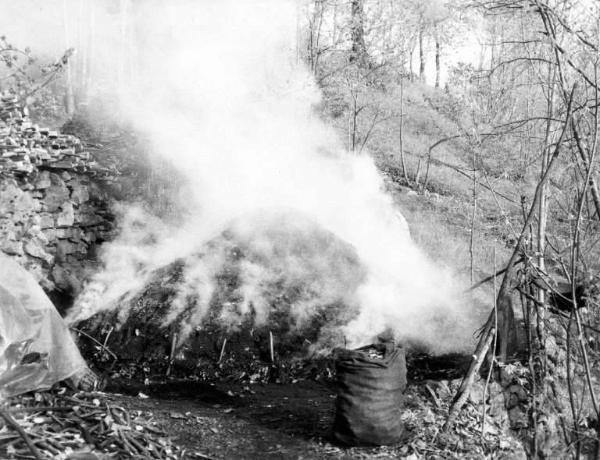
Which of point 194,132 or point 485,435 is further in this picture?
point 194,132

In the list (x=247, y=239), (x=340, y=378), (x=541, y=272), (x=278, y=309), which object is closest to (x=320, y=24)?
(x=247, y=239)

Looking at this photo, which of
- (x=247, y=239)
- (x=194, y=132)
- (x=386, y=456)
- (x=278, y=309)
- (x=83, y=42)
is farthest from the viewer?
(x=83, y=42)

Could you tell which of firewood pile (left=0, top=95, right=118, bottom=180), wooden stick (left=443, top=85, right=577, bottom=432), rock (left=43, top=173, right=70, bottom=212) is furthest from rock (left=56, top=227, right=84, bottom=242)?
wooden stick (left=443, top=85, right=577, bottom=432)

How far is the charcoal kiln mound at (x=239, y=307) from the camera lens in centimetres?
749

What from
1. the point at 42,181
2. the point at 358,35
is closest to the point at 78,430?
the point at 42,181

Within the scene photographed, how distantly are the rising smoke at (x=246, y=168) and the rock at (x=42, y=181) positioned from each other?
A: 148 centimetres

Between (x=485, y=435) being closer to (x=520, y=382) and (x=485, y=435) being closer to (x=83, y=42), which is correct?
(x=520, y=382)

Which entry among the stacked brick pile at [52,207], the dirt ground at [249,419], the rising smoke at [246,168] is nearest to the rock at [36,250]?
the stacked brick pile at [52,207]

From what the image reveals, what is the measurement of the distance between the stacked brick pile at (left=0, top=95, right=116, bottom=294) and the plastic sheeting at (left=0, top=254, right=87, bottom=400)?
11.6ft

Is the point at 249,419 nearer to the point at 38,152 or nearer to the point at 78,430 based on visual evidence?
the point at 78,430

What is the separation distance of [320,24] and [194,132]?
4.44m

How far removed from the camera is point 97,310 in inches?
331

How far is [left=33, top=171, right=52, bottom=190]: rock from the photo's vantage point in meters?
9.46

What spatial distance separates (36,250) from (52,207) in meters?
0.83
